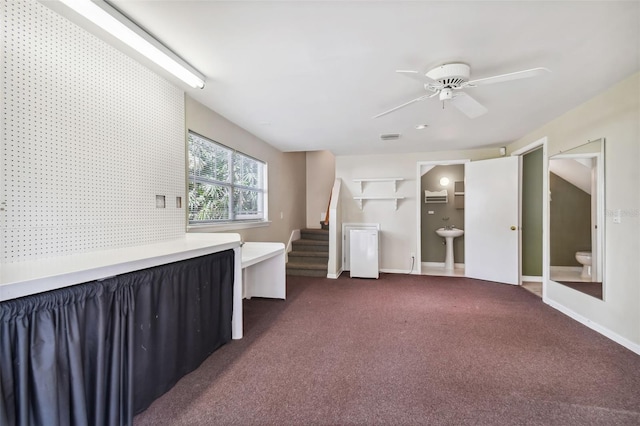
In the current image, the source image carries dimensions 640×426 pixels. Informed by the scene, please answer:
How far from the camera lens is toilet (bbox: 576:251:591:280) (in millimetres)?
2799

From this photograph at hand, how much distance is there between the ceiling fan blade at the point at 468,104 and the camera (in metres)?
2.29

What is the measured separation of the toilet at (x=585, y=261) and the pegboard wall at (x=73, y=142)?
4117 mm

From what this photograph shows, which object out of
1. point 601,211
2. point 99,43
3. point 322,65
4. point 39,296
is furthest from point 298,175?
point 39,296

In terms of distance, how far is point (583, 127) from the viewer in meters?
2.84

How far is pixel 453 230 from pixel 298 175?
334 centimetres

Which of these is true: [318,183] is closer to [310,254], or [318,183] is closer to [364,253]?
[310,254]

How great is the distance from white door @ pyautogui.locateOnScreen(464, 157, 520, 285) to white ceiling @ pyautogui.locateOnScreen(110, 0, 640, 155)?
1.44m

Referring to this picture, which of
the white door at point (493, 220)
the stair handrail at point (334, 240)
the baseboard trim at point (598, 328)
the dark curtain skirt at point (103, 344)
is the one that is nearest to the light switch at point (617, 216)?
the baseboard trim at point (598, 328)

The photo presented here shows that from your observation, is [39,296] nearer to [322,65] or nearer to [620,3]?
[322,65]

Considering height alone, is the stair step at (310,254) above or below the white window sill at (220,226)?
below

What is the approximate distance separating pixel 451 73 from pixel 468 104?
54 cm

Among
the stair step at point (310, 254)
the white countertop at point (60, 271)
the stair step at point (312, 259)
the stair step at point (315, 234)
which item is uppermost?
the white countertop at point (60, 271)

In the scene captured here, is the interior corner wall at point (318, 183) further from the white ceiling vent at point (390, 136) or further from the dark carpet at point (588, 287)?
the dark carpet at point (588, 287)

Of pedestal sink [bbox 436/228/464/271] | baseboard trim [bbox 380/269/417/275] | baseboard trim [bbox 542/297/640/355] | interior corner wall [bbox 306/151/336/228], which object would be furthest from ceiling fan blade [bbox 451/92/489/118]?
interior corner wall [bbox 306/151/336/228]
